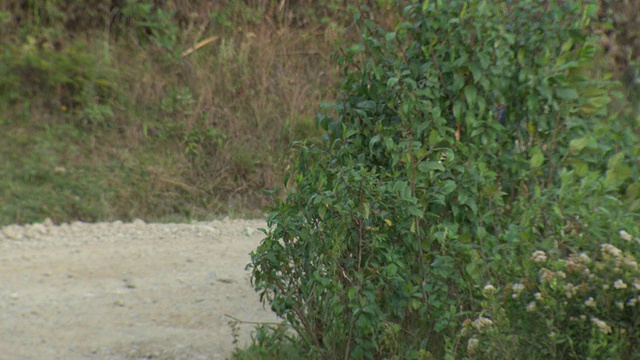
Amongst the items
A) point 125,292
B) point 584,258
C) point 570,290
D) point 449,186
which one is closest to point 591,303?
point 570,290

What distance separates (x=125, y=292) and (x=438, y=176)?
264 centimetres

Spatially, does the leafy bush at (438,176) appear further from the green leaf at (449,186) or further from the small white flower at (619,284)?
the small white flower at (619,284)

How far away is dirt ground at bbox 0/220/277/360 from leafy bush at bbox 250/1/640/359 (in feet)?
3.08

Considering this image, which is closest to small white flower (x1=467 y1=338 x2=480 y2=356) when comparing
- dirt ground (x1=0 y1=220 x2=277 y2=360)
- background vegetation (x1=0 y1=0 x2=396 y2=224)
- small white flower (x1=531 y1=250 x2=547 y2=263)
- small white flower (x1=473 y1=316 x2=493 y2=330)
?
small white flower (x1=473 y1=316 x2=493 y2=330)

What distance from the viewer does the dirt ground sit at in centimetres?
446

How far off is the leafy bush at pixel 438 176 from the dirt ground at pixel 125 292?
938 mm

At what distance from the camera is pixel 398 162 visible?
12.3 feet

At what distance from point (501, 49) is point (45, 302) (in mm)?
3250

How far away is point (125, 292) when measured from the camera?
547cm

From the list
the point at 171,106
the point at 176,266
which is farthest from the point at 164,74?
the point at 176,266

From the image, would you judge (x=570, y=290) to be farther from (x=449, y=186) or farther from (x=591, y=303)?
(x=449, y=186)

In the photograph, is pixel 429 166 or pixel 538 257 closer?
pixel 538 257

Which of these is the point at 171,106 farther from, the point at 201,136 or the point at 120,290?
the point at 120,290

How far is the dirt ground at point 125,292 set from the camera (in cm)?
446
